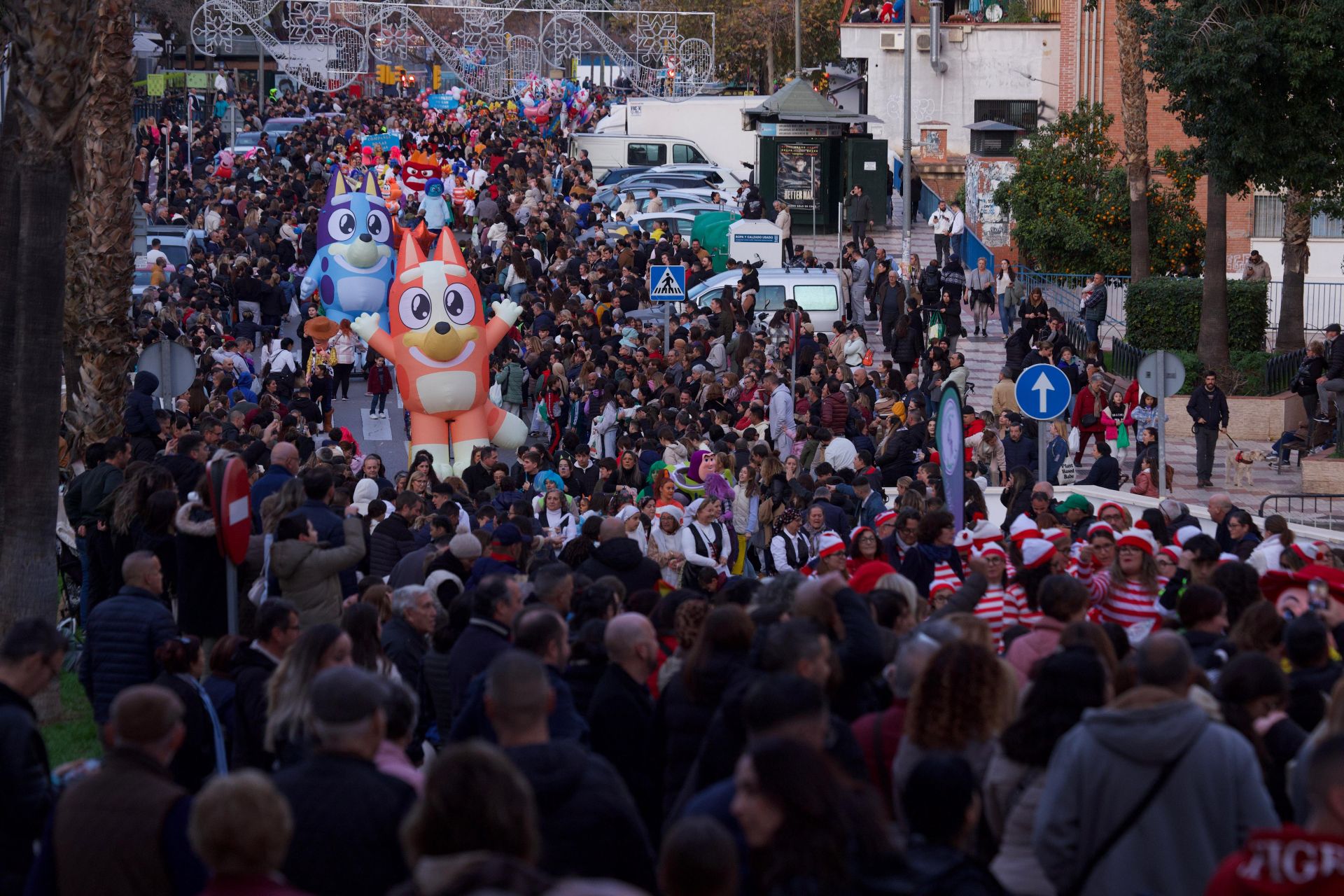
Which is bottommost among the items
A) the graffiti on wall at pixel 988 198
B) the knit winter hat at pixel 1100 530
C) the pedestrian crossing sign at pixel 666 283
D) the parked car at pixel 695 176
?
the knit winter hat at pixel 1100 530

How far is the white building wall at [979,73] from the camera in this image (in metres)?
42.6

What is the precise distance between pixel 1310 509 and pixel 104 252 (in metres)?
12.4

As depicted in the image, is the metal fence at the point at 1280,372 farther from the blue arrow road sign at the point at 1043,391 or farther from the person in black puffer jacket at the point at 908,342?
the blue arrow road sign at the point at 1043,391

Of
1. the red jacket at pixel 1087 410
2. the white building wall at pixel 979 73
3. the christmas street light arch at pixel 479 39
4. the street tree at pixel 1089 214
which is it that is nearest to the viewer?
the red jacket at pixel 1087 410

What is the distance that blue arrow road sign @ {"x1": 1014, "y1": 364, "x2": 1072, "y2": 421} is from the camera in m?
14.6

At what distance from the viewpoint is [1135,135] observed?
26.8 m

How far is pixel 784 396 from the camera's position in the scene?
60.7 feet

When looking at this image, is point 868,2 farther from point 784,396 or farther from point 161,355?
point 161,355

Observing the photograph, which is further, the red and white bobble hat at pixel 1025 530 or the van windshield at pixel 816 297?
the van windshield at pixel 816 297

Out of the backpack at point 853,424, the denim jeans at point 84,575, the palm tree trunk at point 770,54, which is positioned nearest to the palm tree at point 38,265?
the denim jeans at point 84,575

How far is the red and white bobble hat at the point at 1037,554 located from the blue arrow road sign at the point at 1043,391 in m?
5.30

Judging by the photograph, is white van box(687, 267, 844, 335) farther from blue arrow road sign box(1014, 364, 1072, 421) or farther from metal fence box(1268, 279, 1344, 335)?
blue arrow road sign box(1014, 364, 1072, 421)

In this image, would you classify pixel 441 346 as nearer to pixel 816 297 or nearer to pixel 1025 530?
pixel 816 297

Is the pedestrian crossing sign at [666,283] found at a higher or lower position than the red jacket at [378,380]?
higher
